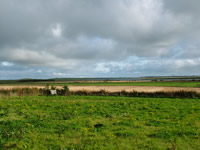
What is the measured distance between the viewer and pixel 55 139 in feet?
25.0

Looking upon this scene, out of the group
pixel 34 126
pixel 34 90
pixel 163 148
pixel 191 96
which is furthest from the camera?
pixel 34 90

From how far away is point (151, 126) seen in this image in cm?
985

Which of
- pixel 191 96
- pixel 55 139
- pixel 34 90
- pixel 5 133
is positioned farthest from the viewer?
pixel 34 90

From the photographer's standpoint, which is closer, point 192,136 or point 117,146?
point 117,146

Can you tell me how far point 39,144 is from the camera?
708cm

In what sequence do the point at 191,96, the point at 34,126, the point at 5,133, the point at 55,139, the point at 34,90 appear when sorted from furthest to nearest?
the point at 34,90 → the point at 191,96 → the point at 34,126 → the point at 5,133 → the point at 55,139

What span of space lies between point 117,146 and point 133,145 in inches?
28.3

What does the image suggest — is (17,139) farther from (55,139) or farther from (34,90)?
(34,90)

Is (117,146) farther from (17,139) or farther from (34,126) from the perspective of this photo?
(34,126)

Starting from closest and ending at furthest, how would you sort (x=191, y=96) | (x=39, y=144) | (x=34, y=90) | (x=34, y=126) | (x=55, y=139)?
(x=39, y=144) < (x=55, y=139) < (x=34, y=126) < (x=191, y=96) < (x=34, y=90)

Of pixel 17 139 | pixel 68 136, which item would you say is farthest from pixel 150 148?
pixel 17 139

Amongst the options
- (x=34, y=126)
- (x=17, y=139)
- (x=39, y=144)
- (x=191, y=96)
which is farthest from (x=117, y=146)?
(x=191, y=96)

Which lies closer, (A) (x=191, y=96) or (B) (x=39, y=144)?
(B) (x=39, y=144)

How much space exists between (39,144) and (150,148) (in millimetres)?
4809
